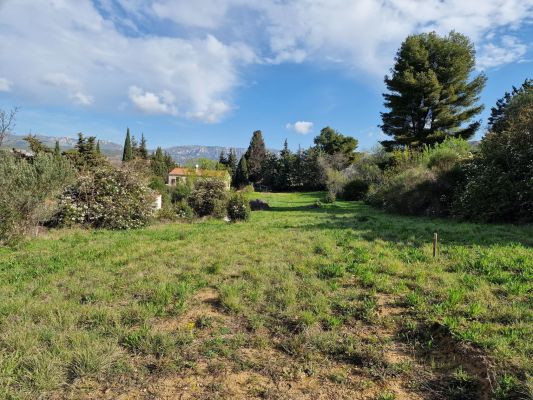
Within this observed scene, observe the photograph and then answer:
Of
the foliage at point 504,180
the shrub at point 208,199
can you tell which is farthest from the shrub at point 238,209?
the foliage at point 504,180

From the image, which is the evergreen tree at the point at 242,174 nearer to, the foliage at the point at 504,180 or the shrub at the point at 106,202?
the shrub at the point at 106,202

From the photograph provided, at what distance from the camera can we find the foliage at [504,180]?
34.5 feet

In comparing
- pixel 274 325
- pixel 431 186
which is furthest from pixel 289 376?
pixel 431 186

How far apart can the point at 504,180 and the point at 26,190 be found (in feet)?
46.2

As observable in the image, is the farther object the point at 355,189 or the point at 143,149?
the point at 143,149

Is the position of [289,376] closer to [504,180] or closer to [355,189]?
[504,180]

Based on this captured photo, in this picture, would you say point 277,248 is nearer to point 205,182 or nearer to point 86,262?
point 86,262

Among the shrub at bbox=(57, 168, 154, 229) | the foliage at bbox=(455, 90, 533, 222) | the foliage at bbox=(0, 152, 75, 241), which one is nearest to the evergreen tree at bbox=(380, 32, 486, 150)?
the foliage at bbox=(455, 90, 533, 222)

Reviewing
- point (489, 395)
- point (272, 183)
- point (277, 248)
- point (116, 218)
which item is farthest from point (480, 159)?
point (272, 183)

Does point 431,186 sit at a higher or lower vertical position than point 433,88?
lower

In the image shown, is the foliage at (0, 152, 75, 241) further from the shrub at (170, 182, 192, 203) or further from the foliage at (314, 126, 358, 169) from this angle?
the foliage at (314, 126, 358, 169)

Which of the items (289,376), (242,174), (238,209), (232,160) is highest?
(232,160)

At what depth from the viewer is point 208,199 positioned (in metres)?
15.6

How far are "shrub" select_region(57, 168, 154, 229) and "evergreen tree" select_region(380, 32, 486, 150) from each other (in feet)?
65.4
